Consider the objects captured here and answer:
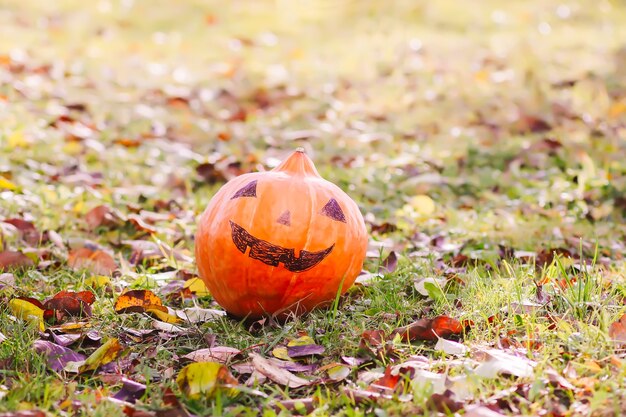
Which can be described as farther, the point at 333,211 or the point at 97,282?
the point at 97,282

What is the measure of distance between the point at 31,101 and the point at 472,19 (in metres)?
5.78

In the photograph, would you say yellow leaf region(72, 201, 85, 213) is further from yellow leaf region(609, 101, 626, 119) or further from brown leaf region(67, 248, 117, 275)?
yellow leaf region(609, 101, 626, 119)

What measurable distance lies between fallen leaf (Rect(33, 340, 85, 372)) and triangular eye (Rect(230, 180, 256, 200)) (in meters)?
0.79

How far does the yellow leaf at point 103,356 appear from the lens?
2.47 m

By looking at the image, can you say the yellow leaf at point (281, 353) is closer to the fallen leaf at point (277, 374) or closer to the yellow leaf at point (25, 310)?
the fallen leaf at point (277, 374)

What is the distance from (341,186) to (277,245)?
7.13ft

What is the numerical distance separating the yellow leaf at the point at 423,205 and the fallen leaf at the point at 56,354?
2338 mm

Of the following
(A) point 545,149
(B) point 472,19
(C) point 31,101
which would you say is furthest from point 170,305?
(B) point 472,19

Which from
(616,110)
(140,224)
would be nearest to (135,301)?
(140,224)

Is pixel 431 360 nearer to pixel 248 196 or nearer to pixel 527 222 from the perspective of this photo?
pixel 248 196

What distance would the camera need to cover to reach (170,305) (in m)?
3.13

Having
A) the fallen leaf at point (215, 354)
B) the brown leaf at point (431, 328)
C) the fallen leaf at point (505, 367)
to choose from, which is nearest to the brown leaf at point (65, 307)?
the fallen leaf at point (215, 354)

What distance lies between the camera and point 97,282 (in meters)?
3.22

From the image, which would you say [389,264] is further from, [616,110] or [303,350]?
[616,110]
